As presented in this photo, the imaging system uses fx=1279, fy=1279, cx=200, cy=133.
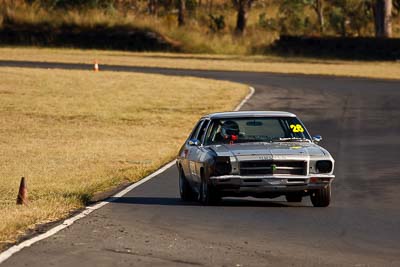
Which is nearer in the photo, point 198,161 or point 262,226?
point 262,226

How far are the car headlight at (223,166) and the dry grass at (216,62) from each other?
42197mm

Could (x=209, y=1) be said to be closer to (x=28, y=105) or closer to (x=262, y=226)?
(x=28, y=105)

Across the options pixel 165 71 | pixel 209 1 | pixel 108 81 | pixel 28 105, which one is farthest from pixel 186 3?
pixel 28 105

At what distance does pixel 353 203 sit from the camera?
1750cm

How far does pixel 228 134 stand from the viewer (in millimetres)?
17453

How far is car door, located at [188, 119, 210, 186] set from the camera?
56.3ft

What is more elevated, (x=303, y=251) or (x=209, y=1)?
(x=303, y=251)

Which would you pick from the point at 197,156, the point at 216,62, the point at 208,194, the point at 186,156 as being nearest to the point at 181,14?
the point at 216,62

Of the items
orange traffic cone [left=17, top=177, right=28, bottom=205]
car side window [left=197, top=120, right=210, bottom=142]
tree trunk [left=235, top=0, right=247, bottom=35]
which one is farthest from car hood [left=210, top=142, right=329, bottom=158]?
tree trunk [left=235, top=0, right=247, bottom=35]

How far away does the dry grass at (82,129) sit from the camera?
61.9 feet

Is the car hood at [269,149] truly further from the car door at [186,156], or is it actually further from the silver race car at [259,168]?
the car door at [186,156]

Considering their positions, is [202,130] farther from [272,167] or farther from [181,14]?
[181,14]

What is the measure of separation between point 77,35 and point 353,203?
2865 inches

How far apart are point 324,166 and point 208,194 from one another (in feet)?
5.20
